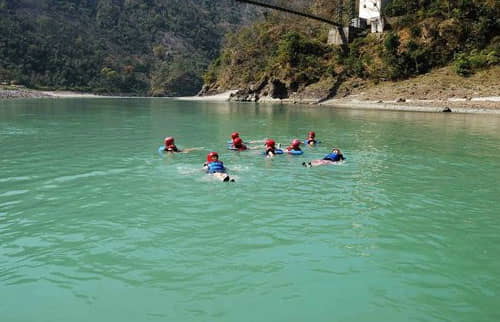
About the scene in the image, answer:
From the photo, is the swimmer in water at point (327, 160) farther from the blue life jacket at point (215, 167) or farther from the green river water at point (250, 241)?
the blue life jacket at point (215, 167)

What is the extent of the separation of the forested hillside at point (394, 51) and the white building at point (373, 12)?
1.77 m

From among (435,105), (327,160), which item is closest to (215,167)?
(327,160)

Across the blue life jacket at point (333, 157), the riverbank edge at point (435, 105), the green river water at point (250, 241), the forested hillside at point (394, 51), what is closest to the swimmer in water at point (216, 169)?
the green river water at point (250, 241)

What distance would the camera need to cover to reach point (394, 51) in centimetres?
7406

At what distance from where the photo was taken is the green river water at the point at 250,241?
704 cm

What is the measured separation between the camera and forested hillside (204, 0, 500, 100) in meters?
67.8

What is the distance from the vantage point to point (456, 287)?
7.60 meters

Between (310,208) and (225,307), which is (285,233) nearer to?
(310,208)

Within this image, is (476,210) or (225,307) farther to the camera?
(476,210)

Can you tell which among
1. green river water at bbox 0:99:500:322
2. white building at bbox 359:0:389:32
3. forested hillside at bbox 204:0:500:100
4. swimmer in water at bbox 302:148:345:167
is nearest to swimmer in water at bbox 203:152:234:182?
green river water at bbox 0:99:500:322

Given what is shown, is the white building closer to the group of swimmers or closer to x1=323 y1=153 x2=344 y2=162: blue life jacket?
the group of swimmers

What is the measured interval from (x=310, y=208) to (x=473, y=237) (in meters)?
4.12

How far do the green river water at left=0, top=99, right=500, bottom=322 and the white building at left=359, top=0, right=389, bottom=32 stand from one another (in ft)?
244

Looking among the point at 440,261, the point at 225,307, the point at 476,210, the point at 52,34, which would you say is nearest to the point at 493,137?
the point at 476,210
